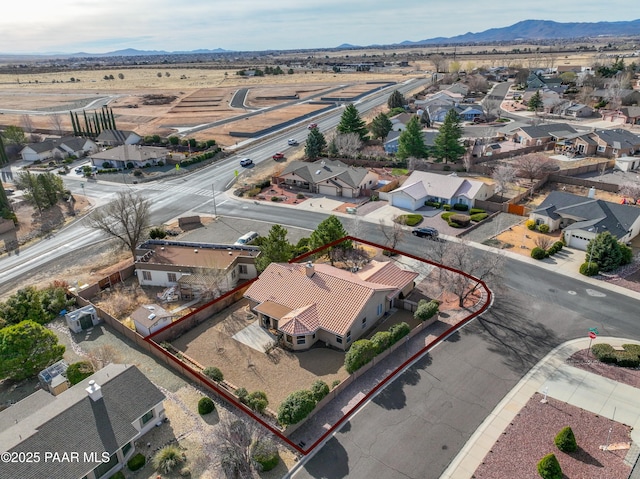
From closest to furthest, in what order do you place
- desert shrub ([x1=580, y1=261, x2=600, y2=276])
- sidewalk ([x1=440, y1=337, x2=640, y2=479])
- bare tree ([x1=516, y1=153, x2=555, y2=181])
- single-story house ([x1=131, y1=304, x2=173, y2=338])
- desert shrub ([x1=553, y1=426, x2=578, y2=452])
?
desert shrub ([x1=553, y1=426, x2=578, y2=452]) < sidewalk ([x1=440, y1=337, x2=640, y2=479]) < single-story house ([x1=131, y1=304, x2=173, y2=338]) < desert shrub ([x1=580, y1=261, x2=600, y2=276]) < bare tree ([x1=516, y1=153, x2=555, y2=181])

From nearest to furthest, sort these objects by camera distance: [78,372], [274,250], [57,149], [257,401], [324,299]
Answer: [257,401]
[78,372]
[324,299]
[274,250]
[57,149]

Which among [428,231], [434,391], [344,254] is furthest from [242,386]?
[428,231]

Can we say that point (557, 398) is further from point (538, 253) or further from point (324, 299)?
point (538, 253)

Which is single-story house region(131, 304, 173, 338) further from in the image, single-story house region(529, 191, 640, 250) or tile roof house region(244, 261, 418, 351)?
single-story house region(529, 191, 640, 250)

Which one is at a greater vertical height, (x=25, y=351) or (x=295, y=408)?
(x=25, y=351)

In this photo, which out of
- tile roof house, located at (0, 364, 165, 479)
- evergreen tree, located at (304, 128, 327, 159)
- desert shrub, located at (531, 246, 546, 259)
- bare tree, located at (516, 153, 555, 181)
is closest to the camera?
tile roof house, located at (0, 364, 165, 479)

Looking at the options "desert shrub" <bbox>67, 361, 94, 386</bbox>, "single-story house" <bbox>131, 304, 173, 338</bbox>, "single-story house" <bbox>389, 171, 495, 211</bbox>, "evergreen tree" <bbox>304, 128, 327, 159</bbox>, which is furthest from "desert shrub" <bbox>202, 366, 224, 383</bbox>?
"evergreen tree" <bbox>304, 128, 327, 159</bbox>
